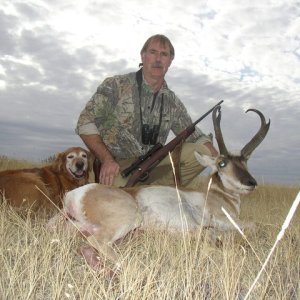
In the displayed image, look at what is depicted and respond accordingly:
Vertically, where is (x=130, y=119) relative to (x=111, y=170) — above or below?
above

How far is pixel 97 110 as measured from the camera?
648cm

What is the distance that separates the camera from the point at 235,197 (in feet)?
16.8

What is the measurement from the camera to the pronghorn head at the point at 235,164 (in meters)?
4.90

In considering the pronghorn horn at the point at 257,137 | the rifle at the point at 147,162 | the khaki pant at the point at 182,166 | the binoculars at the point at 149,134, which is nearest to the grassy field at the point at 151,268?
the pronghorn horn at the point at 257,137

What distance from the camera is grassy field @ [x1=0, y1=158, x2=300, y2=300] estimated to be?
2592 millimetres

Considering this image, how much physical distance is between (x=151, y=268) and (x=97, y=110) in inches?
155

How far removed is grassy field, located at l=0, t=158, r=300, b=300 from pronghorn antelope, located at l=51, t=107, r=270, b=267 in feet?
0.49

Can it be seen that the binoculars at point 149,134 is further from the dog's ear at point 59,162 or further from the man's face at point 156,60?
the dog's ear at point 59,162

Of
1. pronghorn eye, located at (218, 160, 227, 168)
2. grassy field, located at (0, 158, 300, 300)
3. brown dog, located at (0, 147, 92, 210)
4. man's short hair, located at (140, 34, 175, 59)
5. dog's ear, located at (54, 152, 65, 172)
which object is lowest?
grassy field, located at (0, 158, 300, 300)

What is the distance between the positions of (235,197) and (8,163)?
36.9ft

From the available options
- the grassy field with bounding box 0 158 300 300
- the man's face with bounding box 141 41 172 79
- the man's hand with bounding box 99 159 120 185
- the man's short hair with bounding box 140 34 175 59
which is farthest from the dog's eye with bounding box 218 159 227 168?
the man's short hair with bounding box 140 34 175 59

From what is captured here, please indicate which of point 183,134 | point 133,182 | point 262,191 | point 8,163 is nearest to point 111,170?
point 133,182

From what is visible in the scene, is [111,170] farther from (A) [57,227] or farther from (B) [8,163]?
(B) [8,163]

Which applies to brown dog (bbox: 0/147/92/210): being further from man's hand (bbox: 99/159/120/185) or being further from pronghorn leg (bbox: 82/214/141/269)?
pronghorn leg (bbox: 82/214/141/269)
